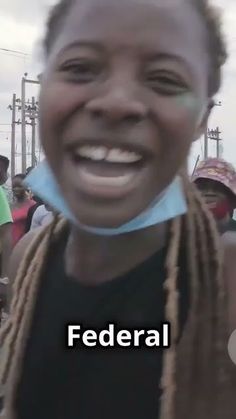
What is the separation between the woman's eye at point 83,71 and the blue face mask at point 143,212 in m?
0.15

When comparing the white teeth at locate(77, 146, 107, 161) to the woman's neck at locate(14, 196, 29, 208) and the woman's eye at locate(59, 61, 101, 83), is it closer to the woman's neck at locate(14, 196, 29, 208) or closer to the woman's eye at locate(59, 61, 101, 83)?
the woman's eye at locate(59, 61, 101, 83)

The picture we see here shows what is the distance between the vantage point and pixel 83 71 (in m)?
1.04

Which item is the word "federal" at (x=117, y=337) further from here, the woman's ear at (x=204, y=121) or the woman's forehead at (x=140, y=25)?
the woman's forehead at (x=140, y=25)

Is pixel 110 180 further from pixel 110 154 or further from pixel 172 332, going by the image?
pixel 172 332

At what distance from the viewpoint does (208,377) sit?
1.09 meters

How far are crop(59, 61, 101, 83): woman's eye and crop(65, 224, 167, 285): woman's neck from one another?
0.26 metres

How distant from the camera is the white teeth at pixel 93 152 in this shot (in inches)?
40.6

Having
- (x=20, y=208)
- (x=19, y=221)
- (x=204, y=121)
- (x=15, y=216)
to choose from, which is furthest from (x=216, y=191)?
(x=20, y=208)

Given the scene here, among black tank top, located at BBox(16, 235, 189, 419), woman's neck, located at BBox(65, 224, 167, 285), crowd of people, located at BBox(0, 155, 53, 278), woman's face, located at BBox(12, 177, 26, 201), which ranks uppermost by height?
woman's face, located at BBox(12, 177, 26, 201)

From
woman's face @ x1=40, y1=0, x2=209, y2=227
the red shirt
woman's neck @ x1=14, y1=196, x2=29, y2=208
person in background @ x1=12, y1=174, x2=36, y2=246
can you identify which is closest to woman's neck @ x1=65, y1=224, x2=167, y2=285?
woman's face @ x1=40, y1=0, x2=209, y2=227

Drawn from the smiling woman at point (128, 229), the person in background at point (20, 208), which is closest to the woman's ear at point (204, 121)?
the smiling woman at point (128, 229)

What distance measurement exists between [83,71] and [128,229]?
0.24 m

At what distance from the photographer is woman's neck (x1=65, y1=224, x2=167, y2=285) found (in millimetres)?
1164

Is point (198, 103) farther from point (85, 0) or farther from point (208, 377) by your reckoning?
point (208, 377)
